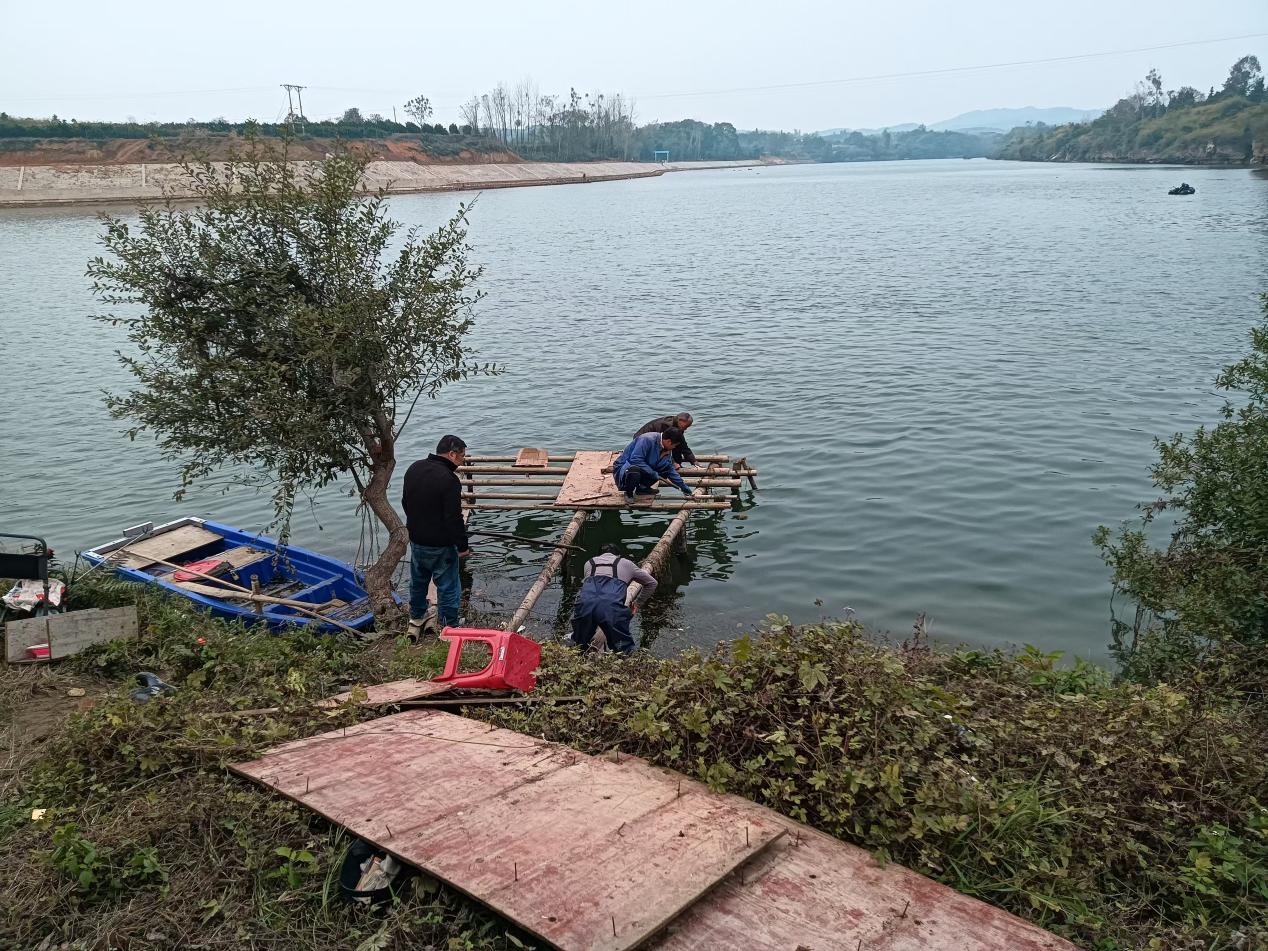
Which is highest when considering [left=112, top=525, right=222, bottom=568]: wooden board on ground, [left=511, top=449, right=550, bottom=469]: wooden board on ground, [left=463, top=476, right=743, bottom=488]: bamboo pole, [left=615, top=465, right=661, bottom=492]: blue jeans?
[left=615, top=465, right=661, bottom=492]: blue jeans

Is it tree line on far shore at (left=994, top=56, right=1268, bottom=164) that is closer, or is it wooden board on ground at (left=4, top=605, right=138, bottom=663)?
wooden board on ground at (left=4, top=605, right=138, bottom=663)

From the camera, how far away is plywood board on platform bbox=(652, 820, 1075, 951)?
4094 mm

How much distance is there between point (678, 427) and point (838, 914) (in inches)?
392

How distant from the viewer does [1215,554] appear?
30.5 ft

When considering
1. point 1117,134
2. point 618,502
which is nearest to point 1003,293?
point 618,502

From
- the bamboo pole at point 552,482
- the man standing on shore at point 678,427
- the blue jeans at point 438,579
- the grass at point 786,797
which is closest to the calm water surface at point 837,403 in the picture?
the bamboo pole at point 552,482

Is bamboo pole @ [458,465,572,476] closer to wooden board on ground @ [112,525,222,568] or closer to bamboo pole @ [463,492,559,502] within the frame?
bamboo pole @ [463,492,559,502]

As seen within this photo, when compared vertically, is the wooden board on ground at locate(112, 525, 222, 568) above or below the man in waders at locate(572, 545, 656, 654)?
below

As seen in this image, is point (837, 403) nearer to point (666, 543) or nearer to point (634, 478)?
point (634, 478)

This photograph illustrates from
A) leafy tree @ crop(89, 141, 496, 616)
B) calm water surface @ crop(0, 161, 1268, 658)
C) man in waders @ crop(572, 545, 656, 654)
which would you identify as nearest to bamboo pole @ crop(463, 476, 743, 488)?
calm water surface @ crop(0, 161, 1268, 658)

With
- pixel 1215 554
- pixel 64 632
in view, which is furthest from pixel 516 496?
pixel 1215 554

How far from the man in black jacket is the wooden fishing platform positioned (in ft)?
13.7

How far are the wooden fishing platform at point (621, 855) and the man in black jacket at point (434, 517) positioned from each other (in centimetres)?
418

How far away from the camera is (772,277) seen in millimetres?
39250
